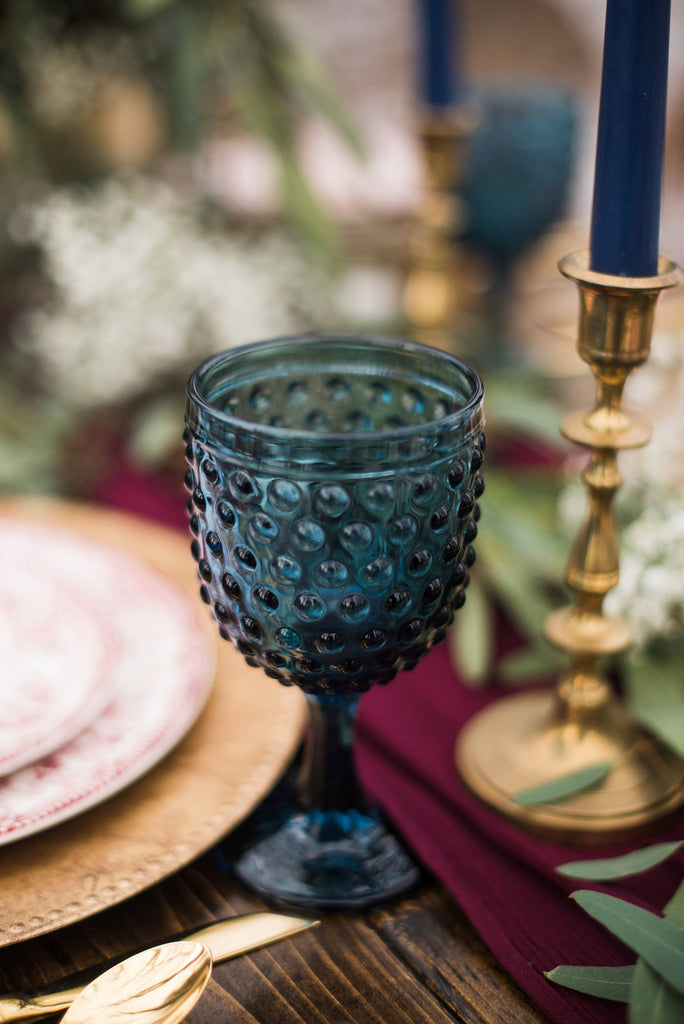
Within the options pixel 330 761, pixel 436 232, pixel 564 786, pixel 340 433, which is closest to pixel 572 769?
pixel 564 786

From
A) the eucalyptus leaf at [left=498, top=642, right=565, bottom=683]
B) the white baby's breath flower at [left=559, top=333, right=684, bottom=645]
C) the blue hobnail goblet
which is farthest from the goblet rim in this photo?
the eucalyptus leaf at [left=498, top=642, right=565, bottom=683]

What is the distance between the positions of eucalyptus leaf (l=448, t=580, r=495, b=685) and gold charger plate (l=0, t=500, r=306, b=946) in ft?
0.39

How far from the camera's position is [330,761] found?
1.50ft

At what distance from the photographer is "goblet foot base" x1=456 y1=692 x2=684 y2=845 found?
1.53ft

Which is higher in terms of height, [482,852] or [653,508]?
[653,508]

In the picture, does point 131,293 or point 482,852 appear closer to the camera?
point 482,852

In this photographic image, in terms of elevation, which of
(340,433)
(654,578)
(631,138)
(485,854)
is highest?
(631,138)

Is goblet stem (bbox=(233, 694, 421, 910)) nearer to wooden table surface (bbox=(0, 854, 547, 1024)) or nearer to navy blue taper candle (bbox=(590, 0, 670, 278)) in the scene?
wooden table surface (bbox=(0, 854, 547, 1024))

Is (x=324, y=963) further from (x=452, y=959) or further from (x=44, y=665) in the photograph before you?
(x=44, y=665)

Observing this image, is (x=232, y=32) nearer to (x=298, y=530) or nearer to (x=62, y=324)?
(x=62, y=324)

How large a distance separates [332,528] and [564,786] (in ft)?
0.69

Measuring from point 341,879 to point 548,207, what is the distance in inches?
31.5

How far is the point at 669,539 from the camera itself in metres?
0.50

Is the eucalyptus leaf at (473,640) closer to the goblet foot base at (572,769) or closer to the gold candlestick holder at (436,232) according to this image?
the goblet foot base at (572,769)
